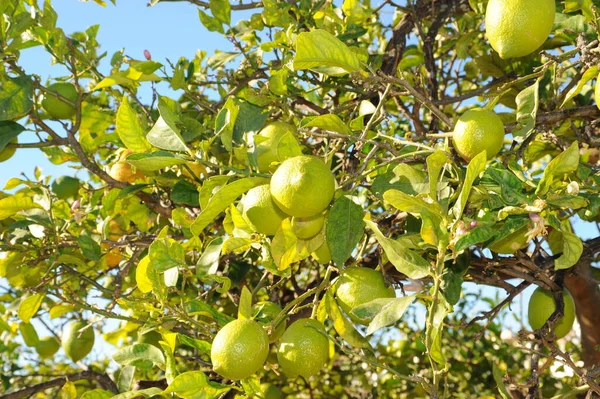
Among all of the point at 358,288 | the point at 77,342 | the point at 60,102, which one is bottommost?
the point at 77,342

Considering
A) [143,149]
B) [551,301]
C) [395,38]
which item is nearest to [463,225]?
[551,301]

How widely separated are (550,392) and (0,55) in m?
2.70

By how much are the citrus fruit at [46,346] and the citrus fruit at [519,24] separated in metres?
2.34

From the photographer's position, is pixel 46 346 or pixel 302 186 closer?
pixel 302 186

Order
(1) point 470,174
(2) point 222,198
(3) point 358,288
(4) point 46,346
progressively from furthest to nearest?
(4) point 46,346, (3) point 358,288, (2) point 222,198, (1) point 470,174

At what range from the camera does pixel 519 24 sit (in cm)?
128

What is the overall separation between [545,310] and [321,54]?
0.92m

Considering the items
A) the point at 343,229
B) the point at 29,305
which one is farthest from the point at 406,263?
the point at 29,305

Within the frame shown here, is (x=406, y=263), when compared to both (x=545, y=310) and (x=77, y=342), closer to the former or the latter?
(x=545, y=310)

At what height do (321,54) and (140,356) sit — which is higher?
(321,54)

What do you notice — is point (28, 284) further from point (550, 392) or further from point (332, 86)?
point (550, 392)

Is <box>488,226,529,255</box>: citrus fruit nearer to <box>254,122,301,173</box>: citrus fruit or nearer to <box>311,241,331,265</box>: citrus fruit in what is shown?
<box>311,241,331,265</box>: citrus fruit

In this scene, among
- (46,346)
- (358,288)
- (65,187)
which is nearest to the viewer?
(358,288)

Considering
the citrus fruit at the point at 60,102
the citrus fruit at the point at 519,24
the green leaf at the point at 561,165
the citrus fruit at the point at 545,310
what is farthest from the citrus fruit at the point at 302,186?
the citrus fruit at the point at 60,102
